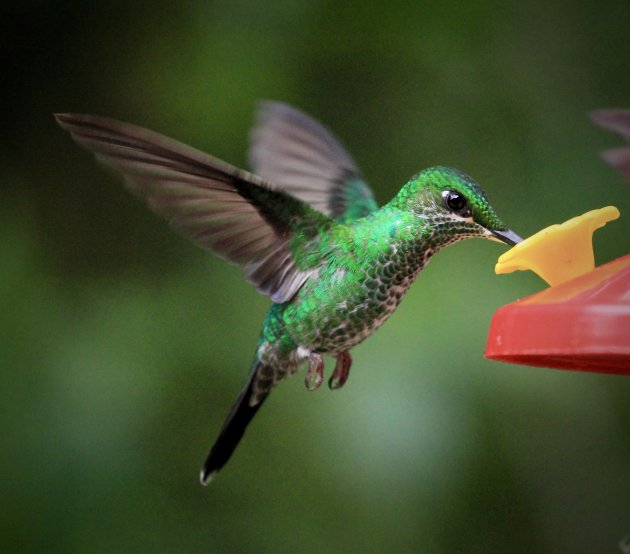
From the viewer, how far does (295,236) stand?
234cm

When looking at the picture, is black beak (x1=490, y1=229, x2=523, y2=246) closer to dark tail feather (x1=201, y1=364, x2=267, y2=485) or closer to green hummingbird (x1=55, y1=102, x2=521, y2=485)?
green hummingbird (x1=55, y1=102, x2=521, y2=485)

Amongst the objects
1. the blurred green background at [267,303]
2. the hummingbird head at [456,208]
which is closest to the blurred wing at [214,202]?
the hummingbird head at [456,208]

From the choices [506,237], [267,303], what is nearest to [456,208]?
[506,237]

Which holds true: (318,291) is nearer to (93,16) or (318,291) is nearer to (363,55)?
(363,55)

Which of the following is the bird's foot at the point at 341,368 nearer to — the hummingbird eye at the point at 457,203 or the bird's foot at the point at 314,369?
the bird's foot at the point at 314,369

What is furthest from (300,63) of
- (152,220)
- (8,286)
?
(8,286)

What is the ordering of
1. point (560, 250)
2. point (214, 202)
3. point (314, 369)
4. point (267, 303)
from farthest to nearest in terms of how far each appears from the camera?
1. point (267, 303)
2. point (314, 369)
3. point (214, 202)
4. point (560, 250)

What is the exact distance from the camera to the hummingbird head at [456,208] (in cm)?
204

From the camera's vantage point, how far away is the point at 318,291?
7.66 feet

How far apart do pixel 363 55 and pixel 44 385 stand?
1685 mm

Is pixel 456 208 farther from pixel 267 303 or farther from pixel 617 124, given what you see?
pixel 267 303

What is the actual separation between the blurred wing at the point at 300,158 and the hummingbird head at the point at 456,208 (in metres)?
0.76

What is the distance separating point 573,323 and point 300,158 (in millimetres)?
1487

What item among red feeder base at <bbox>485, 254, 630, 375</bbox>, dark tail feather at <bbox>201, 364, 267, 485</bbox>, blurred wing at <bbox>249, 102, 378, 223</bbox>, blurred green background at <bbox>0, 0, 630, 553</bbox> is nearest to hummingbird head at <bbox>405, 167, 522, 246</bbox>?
red feeder base at <bbox>485, 254, 630, 375</bbox>
